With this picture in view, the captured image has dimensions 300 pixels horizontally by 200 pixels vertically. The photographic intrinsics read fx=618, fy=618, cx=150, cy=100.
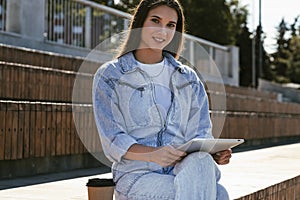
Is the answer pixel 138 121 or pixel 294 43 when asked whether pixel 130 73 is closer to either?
pixel 138 121

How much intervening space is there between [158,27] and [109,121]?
0.50 m

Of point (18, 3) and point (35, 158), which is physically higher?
point (18, 3)

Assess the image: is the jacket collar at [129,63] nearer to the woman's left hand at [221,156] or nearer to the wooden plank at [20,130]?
the woman's left hand at [221,156]

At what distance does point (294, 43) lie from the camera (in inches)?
1861

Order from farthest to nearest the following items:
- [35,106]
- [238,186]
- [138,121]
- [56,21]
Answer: [56,21]
[35,106]
[238,186]
[138,121]

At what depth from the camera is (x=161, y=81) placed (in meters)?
2.82

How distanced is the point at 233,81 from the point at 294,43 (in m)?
29.7

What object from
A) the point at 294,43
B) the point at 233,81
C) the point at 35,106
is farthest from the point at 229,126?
the point at 294,43

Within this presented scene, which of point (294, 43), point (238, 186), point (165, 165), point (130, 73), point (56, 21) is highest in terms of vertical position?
point (294, 43)

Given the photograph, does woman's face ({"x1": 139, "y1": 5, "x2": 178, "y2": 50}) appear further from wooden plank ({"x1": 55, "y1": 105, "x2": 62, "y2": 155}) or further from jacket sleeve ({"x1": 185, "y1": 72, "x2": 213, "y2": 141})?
wooden plank ({"x1": 55, "y1": 105, "x2": 62, "y2": 155})

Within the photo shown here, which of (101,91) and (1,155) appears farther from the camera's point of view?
(1,155)

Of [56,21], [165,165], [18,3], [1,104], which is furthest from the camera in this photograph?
[56,21]

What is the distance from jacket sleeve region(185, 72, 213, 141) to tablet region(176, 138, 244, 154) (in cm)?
28

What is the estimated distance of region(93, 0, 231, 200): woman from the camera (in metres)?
2.49
